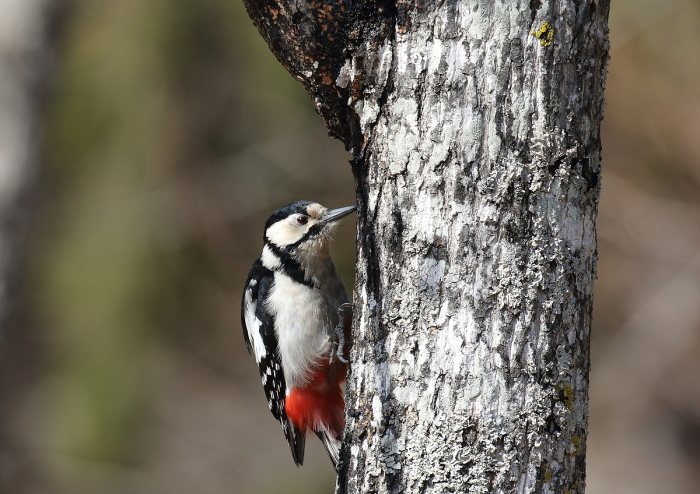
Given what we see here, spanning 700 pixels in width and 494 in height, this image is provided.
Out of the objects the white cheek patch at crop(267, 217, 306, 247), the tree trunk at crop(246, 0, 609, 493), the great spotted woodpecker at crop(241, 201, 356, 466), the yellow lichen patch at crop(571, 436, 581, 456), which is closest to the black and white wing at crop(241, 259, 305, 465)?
the great spotted woodpecker at crop(241, 201, 356, 466)

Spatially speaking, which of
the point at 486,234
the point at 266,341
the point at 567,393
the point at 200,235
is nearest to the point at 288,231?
the point at 266,341

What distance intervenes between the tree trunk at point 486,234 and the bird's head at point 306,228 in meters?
1.37

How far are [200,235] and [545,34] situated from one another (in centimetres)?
660

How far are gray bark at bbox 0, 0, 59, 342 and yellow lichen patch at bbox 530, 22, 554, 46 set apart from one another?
378cm

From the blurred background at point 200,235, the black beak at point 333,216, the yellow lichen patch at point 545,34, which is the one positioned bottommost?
the blurred background at point 200,235

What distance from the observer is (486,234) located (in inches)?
73.5

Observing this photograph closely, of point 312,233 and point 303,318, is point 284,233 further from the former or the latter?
point 303,318

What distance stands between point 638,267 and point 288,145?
3805 millimetres

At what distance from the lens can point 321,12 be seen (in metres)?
2.02

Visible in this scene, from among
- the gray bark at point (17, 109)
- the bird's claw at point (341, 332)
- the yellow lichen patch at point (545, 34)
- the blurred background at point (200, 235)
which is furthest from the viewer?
the blurred background at point (200, 235)

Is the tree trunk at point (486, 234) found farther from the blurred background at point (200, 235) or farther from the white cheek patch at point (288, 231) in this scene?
the blurred background at point (200, 235)

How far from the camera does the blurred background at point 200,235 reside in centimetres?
720

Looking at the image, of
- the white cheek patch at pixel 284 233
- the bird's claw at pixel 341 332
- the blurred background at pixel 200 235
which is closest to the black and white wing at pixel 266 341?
the white cheek patch at pixel 284 233

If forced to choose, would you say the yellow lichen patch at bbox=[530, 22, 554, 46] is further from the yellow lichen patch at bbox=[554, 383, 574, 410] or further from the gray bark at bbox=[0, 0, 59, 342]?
the gray bark at bbox=[0, 0, 59, 342]
